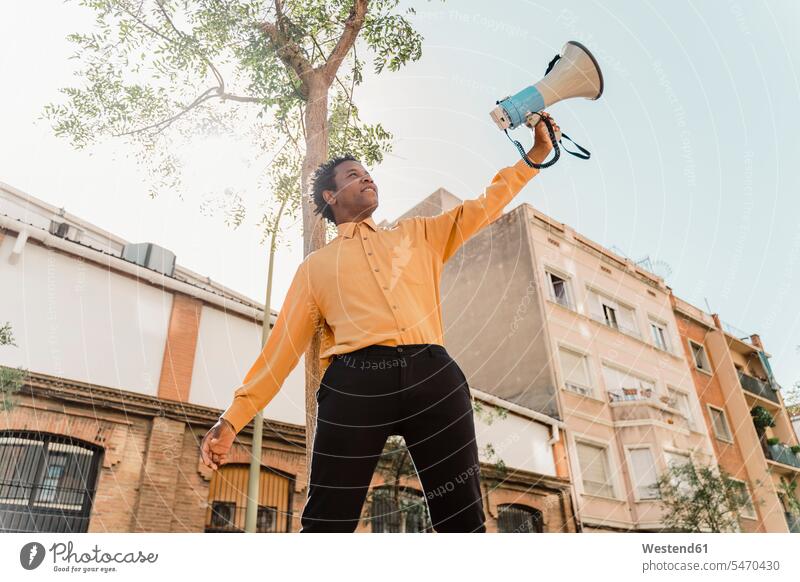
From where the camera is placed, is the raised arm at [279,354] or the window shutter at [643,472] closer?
the raised arm at [279,354]

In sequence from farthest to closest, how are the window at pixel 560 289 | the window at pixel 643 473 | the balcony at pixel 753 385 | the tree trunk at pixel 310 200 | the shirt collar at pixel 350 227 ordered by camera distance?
the balcony at pixel 753 385 → the window at pixel 560 289 → the window at pixel 643 473 → the tree trunk at pixel 310 200 → the shirt collar at pixel 350 227

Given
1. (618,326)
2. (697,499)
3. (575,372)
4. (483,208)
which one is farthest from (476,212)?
(618,326)

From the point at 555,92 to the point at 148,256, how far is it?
5.06 meters

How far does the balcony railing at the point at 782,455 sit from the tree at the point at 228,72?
15.0m

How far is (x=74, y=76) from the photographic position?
3604 mm

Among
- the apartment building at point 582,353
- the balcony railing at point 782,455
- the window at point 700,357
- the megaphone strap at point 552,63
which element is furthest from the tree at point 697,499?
the megaphone strap at point 552,63

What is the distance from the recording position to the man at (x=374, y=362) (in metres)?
1.33

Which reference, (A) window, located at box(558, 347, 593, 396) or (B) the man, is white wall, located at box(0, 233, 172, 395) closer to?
(B) the man

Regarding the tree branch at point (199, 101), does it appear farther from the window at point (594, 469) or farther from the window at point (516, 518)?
the window at point (594, 469)

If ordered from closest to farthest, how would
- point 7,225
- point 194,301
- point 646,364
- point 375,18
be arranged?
point 375,18
point 7,225
point 194,301
point 646,364

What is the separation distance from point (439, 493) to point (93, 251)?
521 centimetres

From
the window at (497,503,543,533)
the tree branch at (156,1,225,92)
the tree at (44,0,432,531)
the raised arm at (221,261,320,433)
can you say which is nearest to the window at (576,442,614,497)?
the window at (497,503,543,533)
